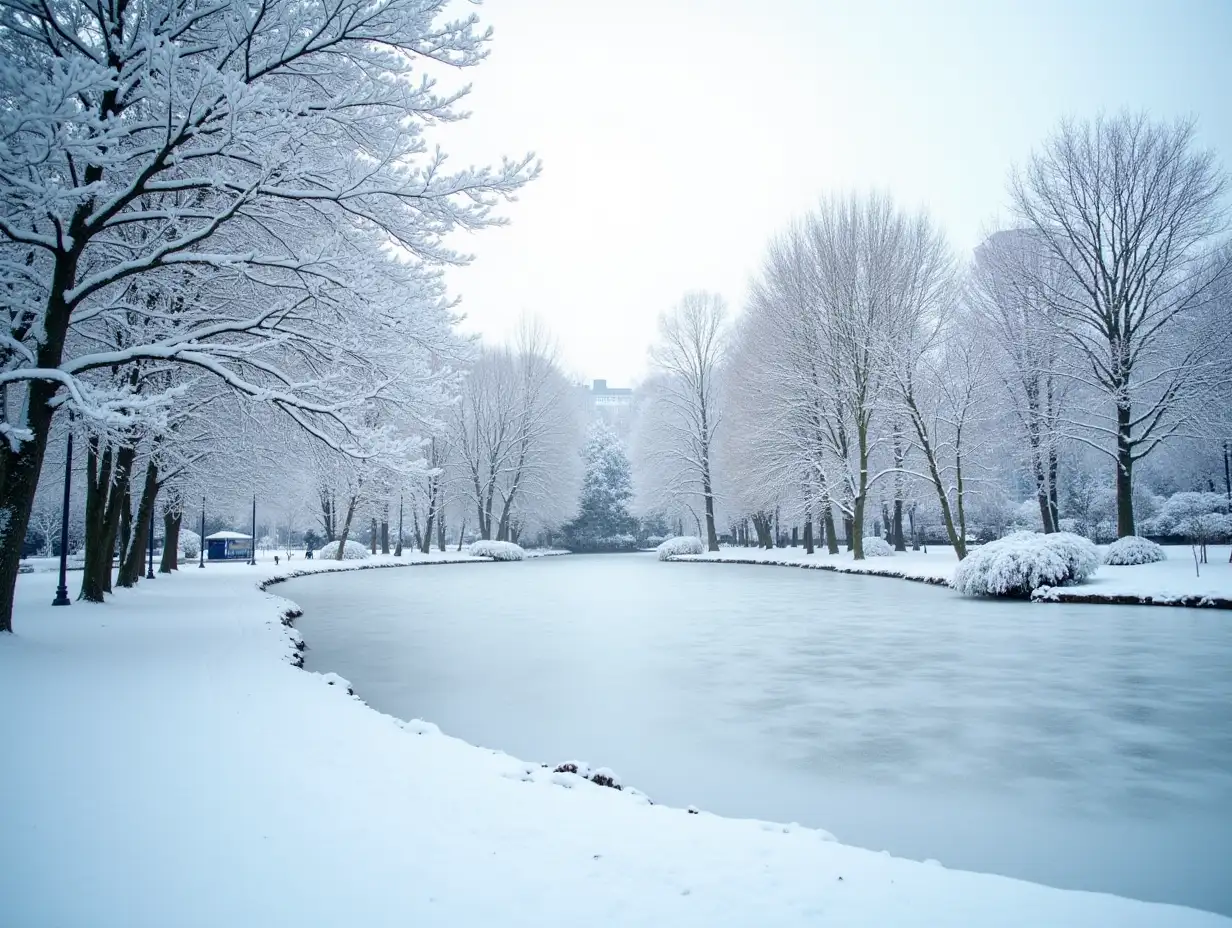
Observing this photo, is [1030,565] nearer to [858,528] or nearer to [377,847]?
[858,528]

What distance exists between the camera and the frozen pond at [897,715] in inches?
166

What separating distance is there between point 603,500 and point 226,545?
26996 mm

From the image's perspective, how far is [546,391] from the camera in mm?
47969

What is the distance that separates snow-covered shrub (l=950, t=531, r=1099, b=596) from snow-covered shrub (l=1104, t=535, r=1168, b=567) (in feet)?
8.44

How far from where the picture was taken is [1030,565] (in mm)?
15734

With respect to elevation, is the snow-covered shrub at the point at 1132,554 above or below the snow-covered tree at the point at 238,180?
below

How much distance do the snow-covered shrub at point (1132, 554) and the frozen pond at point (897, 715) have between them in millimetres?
5001

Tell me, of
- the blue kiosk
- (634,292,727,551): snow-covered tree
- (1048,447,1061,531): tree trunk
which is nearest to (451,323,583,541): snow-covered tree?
(634,292,727,551): snow-covered tree

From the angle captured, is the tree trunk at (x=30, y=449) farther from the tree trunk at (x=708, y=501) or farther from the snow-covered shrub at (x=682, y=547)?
the snow-covered shrub at (x=682, y=547)

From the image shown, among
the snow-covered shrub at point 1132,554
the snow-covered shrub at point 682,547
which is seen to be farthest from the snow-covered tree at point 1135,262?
the snow-covered shrub at point 682,547

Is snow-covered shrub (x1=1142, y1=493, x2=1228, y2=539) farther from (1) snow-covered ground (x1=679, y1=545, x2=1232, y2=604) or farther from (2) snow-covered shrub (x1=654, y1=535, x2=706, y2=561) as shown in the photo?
(2) snow-covered shrub (x1=654, y1=535, x2=706, y2=561)

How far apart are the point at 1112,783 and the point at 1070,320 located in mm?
21231

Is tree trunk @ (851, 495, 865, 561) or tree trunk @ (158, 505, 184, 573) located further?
tree trunk @ (851, 495, 865, 561)

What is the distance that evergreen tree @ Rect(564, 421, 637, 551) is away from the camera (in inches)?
2260
